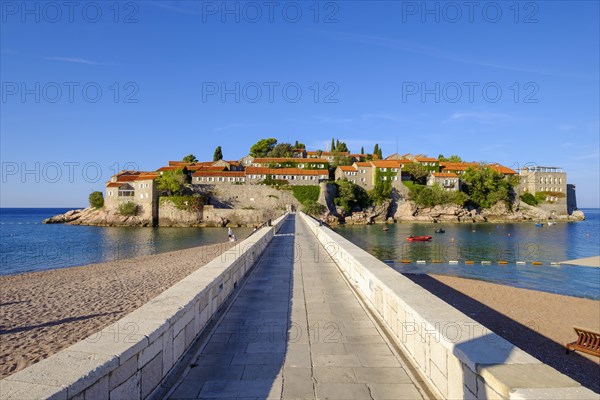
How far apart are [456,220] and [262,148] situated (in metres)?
54.5

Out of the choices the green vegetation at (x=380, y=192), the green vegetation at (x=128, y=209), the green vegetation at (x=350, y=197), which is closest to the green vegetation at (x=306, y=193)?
the green vegetation at (x=350, y=197)

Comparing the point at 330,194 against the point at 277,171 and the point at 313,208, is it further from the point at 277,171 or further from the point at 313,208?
the point at 277,171

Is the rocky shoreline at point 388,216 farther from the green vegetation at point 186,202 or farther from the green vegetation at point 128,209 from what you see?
the green vegetation at point 186,202

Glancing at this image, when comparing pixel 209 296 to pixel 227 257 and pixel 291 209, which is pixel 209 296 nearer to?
pixel 227 257

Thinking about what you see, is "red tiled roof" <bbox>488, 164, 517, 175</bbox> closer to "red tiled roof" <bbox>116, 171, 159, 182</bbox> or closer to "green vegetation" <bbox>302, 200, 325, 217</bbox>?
"green vegetation" <bbox>302, 200, 325, 217</bbox>

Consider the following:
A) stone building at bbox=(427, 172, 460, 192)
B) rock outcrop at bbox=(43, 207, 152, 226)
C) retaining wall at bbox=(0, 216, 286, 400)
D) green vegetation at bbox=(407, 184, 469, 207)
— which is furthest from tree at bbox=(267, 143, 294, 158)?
retaining wall at bbox=(0, 216, 286, 400)

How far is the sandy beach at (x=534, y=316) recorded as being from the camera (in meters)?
9.12

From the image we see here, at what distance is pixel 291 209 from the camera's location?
6994 centimetres

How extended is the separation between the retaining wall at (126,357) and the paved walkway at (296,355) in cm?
33

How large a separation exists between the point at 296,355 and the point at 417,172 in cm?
8578

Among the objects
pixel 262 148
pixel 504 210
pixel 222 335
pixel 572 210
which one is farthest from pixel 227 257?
pixel 572 210

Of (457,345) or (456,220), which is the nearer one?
(457,345)

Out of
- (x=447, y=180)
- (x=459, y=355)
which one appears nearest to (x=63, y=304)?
(x=459, y=355)

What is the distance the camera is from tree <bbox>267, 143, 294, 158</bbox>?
96.6 metres
